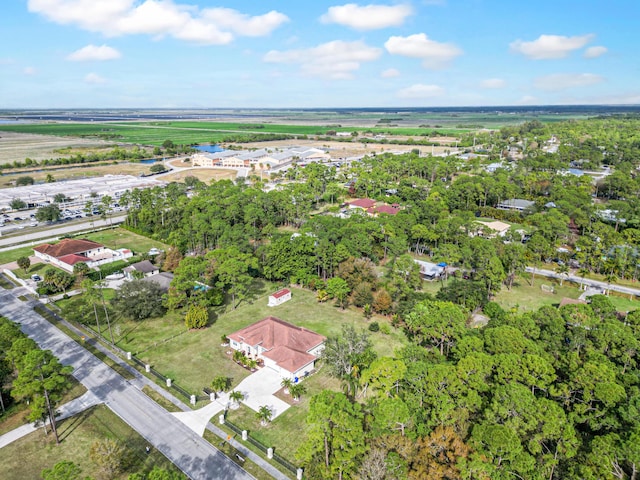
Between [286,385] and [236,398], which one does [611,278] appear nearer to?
[286,385]

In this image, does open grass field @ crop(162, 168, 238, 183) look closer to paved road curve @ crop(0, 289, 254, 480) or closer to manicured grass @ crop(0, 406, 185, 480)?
paved road curve @ crop(0, 289, 254, 480)

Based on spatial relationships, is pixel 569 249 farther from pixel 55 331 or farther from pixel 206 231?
pixel 55 331

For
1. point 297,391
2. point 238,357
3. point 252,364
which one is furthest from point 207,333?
point 297,391

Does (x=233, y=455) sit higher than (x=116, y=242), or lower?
lower

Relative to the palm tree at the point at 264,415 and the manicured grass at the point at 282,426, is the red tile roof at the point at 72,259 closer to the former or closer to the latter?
the manicured grass at the point at 282,426

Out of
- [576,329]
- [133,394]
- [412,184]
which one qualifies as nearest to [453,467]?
[576,329]

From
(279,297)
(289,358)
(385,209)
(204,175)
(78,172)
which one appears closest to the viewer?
(289,358)

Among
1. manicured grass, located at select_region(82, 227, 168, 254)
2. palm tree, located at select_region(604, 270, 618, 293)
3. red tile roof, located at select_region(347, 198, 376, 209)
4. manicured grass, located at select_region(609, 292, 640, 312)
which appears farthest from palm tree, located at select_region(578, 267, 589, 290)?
manicured grass, located at select_region(82, 227, 168, 254)

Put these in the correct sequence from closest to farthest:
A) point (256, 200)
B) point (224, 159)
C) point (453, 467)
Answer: point (453, 467) < point (256, 200) < point (224, 159)
